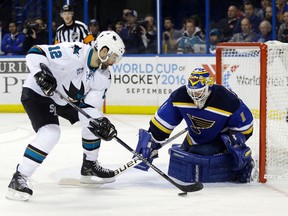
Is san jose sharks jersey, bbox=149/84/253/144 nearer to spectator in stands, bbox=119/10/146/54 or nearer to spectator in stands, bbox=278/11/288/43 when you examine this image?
spectator in stands, bbox=278/11/288/43

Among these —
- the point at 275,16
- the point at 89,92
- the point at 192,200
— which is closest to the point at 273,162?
the point at 192,200

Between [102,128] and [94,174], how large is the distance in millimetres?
437

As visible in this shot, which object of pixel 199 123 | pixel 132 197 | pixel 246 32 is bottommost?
pixel 132 197

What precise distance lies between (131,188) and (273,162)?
91 cm

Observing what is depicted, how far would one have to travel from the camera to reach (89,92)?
4.17 metres

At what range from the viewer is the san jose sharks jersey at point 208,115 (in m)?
4.23

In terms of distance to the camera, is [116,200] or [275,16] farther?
[275,16]

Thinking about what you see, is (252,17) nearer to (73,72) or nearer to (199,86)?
(199,86)

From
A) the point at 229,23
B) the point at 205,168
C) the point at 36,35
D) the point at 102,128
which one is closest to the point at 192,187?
the point at 205,168

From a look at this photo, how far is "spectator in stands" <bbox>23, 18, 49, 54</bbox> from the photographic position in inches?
344

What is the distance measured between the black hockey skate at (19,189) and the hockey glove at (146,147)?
674 millimetres

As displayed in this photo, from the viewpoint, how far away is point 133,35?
8.45m

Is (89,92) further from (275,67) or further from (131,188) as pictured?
(275,67)

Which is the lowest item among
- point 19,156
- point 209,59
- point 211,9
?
point 19,156
